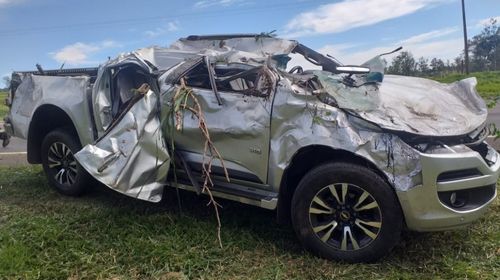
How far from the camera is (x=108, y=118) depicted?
16.0 feet

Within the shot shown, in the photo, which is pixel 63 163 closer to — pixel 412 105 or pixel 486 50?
pixel 412 105

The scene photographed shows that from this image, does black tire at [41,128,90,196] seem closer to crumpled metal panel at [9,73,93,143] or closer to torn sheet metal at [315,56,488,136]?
crumpled metal panel at [9,73,93,143]

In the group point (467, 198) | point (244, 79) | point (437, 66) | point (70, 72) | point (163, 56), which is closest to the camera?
point (467, 198)

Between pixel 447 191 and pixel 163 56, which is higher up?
pixel 163 56

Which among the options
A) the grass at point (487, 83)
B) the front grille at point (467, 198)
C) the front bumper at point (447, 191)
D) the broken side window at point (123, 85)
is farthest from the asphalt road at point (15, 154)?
the grass at point (487, 83)

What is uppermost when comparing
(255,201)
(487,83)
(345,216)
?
(487,83)

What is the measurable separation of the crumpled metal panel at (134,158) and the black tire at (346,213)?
133cm

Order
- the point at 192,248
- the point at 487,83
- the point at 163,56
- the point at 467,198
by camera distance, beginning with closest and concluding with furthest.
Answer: the point at 467,198, the point at 192,248, the point at 163,56, the point at 487,83

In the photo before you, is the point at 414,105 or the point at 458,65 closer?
the point at 414,105

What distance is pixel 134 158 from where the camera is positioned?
4246 mm

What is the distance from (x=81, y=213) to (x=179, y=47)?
2.18 m

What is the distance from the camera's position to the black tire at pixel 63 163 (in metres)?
5.31

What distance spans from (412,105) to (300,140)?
1013 millimetres

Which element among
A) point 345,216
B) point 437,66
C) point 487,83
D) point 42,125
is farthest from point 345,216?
point 437,66
